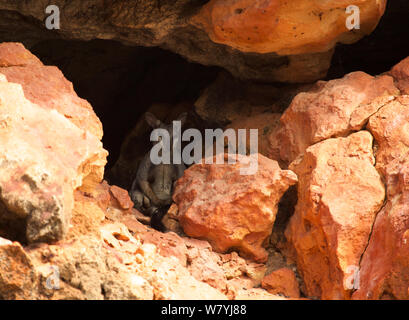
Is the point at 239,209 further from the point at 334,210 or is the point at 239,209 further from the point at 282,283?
the point at 334,210

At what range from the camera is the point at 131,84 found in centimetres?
737

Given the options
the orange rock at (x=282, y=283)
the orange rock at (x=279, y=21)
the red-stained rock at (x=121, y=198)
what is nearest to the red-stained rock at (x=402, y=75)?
the orange rock at (x=279, y=21)

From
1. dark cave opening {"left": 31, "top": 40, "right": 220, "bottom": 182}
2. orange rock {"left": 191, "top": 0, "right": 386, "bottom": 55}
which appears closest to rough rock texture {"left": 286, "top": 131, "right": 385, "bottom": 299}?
orange rock {"left": 191, "top": 0, "right": 386, "bottom": 55}

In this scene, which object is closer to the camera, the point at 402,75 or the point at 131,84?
the point at 402,75

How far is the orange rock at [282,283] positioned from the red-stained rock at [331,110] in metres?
1.13

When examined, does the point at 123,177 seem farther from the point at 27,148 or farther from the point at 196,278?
the point at 27,148

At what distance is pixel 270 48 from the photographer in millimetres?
4789

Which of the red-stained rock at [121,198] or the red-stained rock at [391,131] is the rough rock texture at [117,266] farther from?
the red-stained rock at [391,131]

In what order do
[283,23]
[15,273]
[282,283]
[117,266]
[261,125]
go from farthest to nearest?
[261,125] < [283,23] < [282,283] < [117,266] < [15,273]

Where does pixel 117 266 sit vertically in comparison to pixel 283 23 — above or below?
below

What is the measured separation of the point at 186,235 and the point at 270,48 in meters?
1.83

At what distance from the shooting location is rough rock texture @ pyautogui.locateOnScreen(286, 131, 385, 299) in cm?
378

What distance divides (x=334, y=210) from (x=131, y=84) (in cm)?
425

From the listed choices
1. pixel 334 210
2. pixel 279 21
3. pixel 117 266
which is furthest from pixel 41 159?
pixel 279 21
